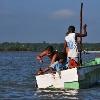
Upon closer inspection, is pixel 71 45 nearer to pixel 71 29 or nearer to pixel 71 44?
pixel 71 44

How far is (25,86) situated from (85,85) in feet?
12.4

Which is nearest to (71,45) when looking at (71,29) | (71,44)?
(71,44)

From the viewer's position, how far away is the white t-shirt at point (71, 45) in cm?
2559

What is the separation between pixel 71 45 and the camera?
25.7 meters

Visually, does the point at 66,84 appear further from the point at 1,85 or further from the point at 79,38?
the point at 1,85

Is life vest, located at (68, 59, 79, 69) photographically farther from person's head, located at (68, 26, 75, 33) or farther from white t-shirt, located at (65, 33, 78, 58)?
person's head, located at (68, 26, 75, 33)

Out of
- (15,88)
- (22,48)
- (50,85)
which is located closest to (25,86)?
(15,88)

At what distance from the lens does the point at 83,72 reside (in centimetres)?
2508

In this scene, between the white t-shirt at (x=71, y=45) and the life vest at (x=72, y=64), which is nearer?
the life vest at (x=72, y=64)

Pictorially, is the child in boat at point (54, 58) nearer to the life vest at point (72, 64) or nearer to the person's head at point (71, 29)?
the life vest at point (72, 64)

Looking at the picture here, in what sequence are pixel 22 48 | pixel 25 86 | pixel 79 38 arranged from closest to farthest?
pixel 79 38
pixel 25 86
pixel 22 48

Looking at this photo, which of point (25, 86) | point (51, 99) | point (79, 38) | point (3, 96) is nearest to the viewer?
point (51, 99)

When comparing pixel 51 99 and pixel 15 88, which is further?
pixel 15 88

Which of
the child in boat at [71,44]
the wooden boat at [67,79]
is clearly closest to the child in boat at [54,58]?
the child in boat at [71,44]
